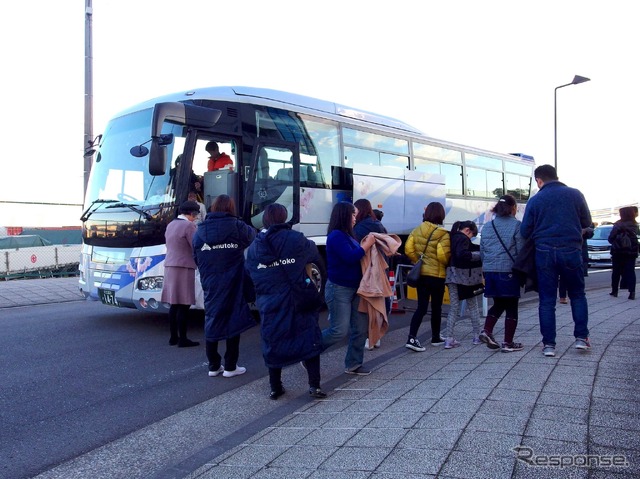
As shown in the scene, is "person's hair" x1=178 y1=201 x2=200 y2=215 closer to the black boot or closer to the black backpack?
the black boot

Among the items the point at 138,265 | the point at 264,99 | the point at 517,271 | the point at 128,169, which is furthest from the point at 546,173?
the point at 128,169

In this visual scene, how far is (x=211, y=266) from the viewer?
5508mm

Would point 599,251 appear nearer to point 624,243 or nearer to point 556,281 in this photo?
point 624,243

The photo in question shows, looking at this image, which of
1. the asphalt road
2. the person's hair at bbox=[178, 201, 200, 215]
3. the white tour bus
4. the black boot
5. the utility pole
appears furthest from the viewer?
the utility pole

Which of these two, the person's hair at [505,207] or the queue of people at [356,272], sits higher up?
the person's hair at [505,207]

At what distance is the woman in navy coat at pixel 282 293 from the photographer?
4.73 metres

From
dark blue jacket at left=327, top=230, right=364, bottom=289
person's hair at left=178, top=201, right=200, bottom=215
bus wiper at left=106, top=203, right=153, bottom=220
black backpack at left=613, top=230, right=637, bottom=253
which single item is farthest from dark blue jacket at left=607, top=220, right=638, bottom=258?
bus wiper at left=106, top=203, right=153, bottom=220

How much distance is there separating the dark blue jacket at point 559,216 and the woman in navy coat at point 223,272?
2.99m

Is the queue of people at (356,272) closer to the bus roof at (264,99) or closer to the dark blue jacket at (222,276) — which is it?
the dark blue jacket at (222,276)

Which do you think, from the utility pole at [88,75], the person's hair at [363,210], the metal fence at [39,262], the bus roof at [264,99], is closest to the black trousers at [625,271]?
the bus roof at [264,99]

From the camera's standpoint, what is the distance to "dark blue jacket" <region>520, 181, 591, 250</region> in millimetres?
5418

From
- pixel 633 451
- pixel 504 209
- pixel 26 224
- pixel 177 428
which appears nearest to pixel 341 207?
pixel 504 209

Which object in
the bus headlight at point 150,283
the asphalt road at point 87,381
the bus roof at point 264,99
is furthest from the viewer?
the bus roof at point 264,99

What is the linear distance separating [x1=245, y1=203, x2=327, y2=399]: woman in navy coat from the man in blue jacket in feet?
7.94
